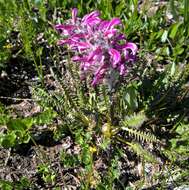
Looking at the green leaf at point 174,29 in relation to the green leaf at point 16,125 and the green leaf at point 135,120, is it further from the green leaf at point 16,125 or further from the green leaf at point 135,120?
the green leaf at point 16,125

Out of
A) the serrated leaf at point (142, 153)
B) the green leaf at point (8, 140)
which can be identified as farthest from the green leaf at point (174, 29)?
the green leaf at point (8, 140)

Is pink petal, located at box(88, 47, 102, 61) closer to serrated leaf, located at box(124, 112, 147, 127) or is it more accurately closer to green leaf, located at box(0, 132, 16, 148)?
serrated leaf, located at box(124, 112, 147, 127)

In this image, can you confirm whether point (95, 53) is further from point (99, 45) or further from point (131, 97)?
point (131, 97)

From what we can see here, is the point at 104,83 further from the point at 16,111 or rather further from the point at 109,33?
the point at 16,111

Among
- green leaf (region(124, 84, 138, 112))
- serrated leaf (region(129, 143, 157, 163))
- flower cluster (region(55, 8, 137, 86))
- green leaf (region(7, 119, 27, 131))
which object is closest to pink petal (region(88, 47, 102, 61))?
flower cluster (region(55, 8, 137, 86))

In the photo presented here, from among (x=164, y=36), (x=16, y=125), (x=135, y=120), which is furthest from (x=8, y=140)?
(x=164, y=36)

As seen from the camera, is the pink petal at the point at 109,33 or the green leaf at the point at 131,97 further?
the green leaf at the point at 131,97

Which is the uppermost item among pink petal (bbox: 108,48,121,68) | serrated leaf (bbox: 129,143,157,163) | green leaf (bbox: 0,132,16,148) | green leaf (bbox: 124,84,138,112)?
pink petal (bbox: 108,48,121,68)

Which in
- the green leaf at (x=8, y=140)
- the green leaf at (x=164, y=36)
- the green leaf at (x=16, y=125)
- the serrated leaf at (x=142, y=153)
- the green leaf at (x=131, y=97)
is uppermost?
the green leaf at (x=164, y=36)
